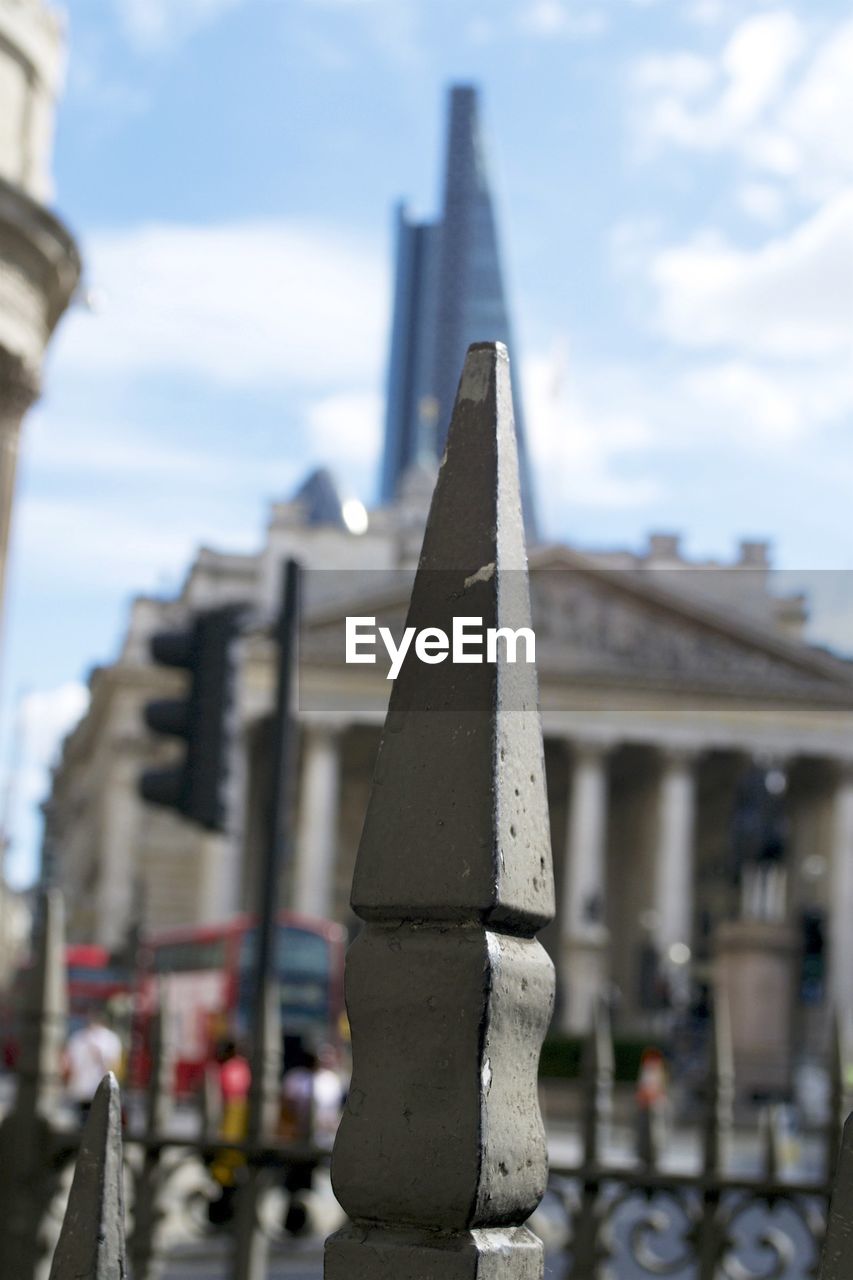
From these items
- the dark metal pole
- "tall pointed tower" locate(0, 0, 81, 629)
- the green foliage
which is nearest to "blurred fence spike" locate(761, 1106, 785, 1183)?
the dark metal pole

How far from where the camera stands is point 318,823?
232 feet

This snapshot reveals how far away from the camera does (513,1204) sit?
216cm

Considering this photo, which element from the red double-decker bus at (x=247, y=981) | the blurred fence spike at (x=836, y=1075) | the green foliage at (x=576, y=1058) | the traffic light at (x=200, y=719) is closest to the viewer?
the blurred fence spike at (x=836, y=1075)

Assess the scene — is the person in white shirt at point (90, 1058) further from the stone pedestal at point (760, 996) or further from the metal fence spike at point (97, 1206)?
the metal fence spike at point (97, 1206)

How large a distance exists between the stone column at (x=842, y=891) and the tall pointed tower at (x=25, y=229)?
168 ft

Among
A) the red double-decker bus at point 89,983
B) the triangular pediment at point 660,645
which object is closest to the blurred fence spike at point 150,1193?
the red double-decker bus at point 89,983

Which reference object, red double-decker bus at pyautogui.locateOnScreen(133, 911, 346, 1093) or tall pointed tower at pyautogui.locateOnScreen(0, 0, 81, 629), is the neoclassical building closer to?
red double-decker bus at pyautogui.locateOnScreen(133, 911, 346, 1093)

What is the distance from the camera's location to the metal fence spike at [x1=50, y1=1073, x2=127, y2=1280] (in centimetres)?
212

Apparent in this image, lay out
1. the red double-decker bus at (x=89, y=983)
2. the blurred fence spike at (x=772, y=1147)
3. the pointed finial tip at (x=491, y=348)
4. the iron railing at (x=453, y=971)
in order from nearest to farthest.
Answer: the iron railing at (x=453, y=971)
the pointed finial tip at (x=491, y=348)
the blurred fence spike at (x=772, y=1147)
the red double-decker bus at (x=89, y=983)

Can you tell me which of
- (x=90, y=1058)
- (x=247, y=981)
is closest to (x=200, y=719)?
(x=90, y=1058)

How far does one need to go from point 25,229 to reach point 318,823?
51385mm

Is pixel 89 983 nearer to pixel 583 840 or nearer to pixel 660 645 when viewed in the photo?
pixel 583 840

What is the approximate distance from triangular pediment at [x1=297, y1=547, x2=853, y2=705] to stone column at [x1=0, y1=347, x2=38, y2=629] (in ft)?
156

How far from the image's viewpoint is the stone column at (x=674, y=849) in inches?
2778
